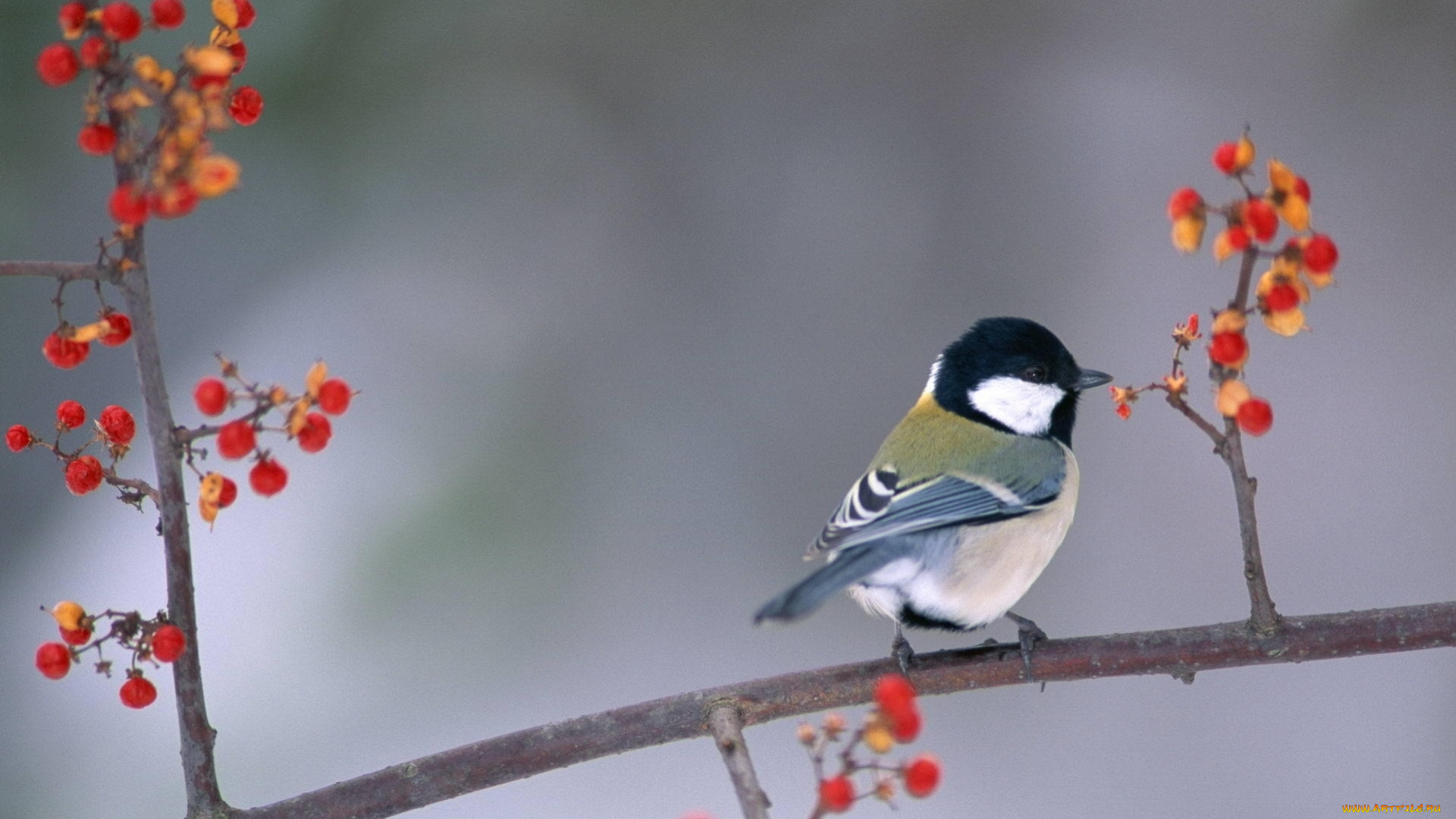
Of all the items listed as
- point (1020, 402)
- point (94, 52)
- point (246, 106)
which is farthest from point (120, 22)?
point (1020, 402)

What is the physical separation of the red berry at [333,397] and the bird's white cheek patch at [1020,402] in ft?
2.25

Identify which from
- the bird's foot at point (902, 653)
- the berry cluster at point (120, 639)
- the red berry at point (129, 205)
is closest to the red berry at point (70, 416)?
the berry cluster at point (120, 639)

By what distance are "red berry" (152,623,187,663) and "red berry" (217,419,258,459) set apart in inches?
4.7

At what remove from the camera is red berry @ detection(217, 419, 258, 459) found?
61 cm

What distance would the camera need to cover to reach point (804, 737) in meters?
0.60

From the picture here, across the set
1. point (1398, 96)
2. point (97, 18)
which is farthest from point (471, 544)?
point (1398, 96)

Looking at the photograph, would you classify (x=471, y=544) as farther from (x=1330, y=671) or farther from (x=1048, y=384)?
(x=1330, y=671)

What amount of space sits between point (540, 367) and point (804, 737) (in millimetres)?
1042

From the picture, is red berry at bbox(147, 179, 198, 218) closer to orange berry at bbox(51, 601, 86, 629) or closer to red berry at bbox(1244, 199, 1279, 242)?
orange berry at bbox(51, 601, 86, 629)

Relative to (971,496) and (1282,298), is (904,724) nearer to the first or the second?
(1282,298)

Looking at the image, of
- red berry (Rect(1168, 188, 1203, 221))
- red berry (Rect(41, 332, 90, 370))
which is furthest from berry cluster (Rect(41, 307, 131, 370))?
red berry (Rect(1168, 188, 1203, 221))

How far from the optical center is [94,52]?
0.57 metres

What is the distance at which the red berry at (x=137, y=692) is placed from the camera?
27.8 inches

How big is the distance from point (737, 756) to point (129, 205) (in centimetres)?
41
